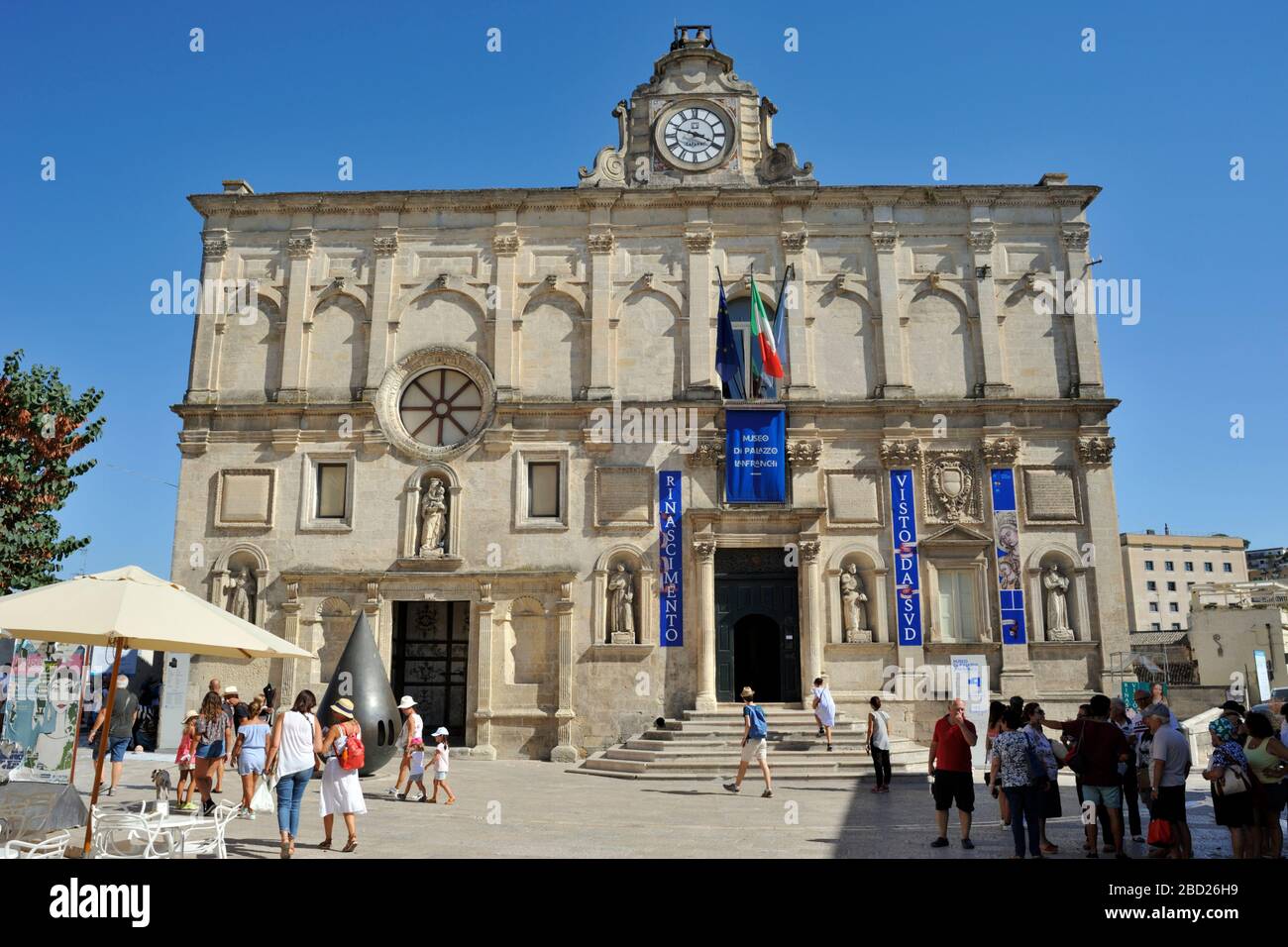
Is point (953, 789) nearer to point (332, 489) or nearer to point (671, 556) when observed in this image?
point (671, 556)

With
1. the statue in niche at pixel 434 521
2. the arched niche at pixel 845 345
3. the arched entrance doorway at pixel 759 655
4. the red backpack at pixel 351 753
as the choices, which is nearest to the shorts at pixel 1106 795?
the red backpack at pixel 351 753

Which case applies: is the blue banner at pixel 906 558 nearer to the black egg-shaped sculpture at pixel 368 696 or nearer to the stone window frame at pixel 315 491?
the black egg-shaped sculpture at pixel 368 696

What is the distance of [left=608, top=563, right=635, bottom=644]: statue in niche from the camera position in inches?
962

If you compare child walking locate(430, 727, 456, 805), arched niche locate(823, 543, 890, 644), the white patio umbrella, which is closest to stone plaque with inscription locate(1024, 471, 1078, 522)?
arched niche locate(823, 543, 890, 644)

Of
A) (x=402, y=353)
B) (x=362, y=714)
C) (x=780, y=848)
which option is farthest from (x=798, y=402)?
(x=780, y=848)

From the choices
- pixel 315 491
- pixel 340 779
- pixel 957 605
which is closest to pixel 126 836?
pixel 340 779

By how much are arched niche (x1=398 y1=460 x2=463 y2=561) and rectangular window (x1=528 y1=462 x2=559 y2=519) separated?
76.5 inches

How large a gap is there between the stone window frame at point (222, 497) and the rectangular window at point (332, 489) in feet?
3.88

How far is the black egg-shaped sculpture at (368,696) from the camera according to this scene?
18438mm

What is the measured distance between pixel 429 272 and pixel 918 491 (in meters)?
15.0

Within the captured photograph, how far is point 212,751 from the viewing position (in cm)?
1350

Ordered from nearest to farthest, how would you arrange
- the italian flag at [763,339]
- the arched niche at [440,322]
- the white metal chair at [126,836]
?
the white metal chair at [126,836] → the italian flag at [763,339] → the arched niche at [440,322]

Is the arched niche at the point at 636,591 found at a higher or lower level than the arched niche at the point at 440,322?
lower
